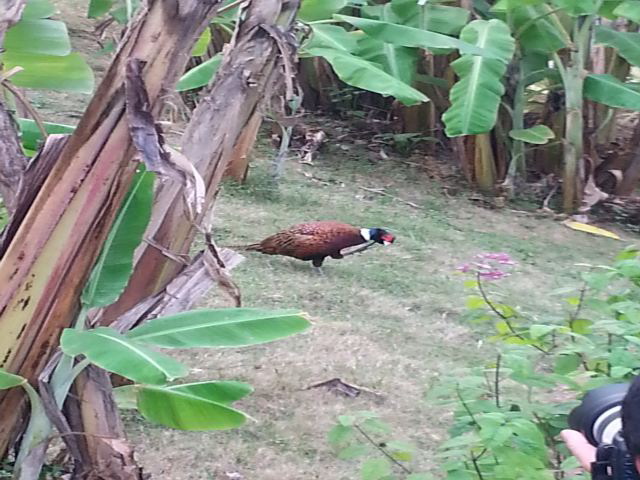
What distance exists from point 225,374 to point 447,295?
1.41m

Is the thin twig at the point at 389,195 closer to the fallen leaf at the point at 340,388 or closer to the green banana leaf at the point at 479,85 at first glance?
the green banana leaf at the point at 479,85

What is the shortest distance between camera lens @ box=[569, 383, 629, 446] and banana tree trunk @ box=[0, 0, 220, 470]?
98 centimetres

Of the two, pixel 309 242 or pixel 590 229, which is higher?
pixel 309 242

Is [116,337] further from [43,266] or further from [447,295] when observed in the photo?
[447,295]

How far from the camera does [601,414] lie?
4.50ft

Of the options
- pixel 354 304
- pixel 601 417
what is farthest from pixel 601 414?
pixel 354 304

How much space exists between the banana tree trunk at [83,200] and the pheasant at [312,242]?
6.59ft

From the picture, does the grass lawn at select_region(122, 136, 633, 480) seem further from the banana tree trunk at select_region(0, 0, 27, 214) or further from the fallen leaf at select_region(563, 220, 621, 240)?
the banana tree trunk at select_region(0, 0, 27, 214)

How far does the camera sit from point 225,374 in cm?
298

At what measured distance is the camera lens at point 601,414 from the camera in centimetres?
135

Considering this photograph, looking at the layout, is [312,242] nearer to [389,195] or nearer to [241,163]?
[241,163]

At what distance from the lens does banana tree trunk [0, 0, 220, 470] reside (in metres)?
1.83

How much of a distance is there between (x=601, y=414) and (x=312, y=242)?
256 cm

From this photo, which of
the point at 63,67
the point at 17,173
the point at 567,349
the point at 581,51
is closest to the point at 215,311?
the point at 17,173
